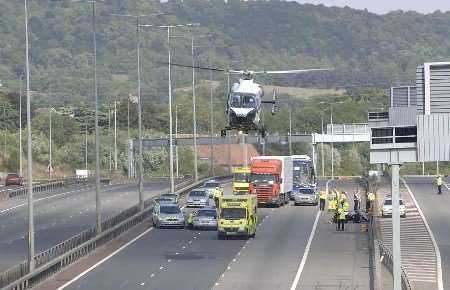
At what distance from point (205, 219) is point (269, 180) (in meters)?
14.1

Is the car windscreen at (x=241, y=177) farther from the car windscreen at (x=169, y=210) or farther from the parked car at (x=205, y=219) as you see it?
the parked car at (x=205, y=219)

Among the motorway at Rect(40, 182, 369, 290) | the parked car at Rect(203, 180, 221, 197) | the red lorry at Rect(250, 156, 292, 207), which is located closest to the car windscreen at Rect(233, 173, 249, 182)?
the red lorry at Rect(250, 156, 292, 207)

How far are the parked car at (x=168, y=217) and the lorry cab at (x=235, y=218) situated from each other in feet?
24.0

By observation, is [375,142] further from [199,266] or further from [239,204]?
[239,204]

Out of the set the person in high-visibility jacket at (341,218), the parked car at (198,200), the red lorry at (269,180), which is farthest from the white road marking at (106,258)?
the red lorry at (269,180)

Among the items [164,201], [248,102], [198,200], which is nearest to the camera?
[248,102]

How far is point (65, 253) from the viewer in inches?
2265

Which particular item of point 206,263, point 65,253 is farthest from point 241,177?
point 65,253

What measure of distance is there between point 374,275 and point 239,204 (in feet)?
62.4

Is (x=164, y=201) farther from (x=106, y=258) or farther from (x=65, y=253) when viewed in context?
(x=65, y=253)

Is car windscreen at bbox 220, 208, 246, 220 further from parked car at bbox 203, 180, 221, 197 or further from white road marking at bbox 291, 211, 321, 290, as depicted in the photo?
parked car at bbox 203, 180, 221, 197

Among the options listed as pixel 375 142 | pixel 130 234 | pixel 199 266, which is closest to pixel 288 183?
pixel 130 234

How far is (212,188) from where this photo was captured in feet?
318

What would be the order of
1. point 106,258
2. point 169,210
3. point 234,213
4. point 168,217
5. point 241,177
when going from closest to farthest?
point 106,258 → point 234,213 → point 168,217 → point 169,210 → point 241,177
